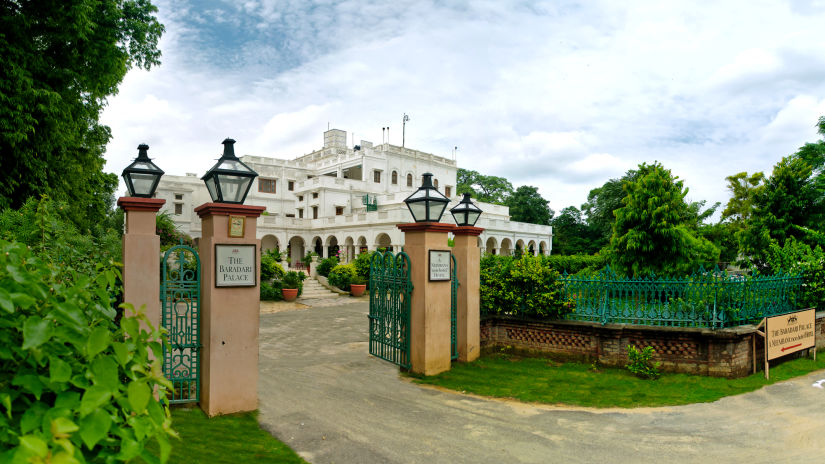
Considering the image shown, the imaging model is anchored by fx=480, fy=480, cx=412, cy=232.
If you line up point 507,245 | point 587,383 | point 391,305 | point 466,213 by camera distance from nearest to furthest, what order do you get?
point 587,383
point 391,305
point 466,213
point 507,245

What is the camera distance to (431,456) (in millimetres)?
4820

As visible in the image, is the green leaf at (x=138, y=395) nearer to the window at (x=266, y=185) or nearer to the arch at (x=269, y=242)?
the arch at (x=269, y=242)

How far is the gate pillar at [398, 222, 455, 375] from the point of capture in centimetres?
809

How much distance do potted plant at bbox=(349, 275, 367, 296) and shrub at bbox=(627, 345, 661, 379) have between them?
15.6m

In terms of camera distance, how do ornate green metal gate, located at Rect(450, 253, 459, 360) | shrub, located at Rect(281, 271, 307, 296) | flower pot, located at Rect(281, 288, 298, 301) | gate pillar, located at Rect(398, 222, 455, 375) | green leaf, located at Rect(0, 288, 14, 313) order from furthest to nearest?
shrub, located at Rect(281, 271, 307, 296)
flower pot, located at Rect(281, 288, 298, 301)
ornate green metal gate, located at Rect(450, 253, 459, 360)
gate pillar, located at Rect(398, 222, 455, 375)
green leaf, located at Rect(0, 288, 14, 313)

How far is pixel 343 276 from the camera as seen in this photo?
76.2 feet

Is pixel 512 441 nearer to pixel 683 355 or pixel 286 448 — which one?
pixel 286 448

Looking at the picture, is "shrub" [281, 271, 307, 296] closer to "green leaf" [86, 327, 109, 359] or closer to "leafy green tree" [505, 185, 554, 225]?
"green leaf" [86, 327, 109, 359]

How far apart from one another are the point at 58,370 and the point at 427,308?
6853 mm

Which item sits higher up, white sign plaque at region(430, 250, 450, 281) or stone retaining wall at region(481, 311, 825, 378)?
white sign plaque at region(430, 250, 450, 281)

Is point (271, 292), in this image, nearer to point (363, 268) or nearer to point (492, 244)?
point (363, 268)

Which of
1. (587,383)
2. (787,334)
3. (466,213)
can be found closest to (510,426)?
(587,383)

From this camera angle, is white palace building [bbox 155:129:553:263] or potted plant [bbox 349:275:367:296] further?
white palace building [bbox 155:129:553:263]

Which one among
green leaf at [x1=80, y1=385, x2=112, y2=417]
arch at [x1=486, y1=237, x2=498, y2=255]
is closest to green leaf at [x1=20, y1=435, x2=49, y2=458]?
green leaf at [x1=80, y1=385, x2=112, y2=417]
